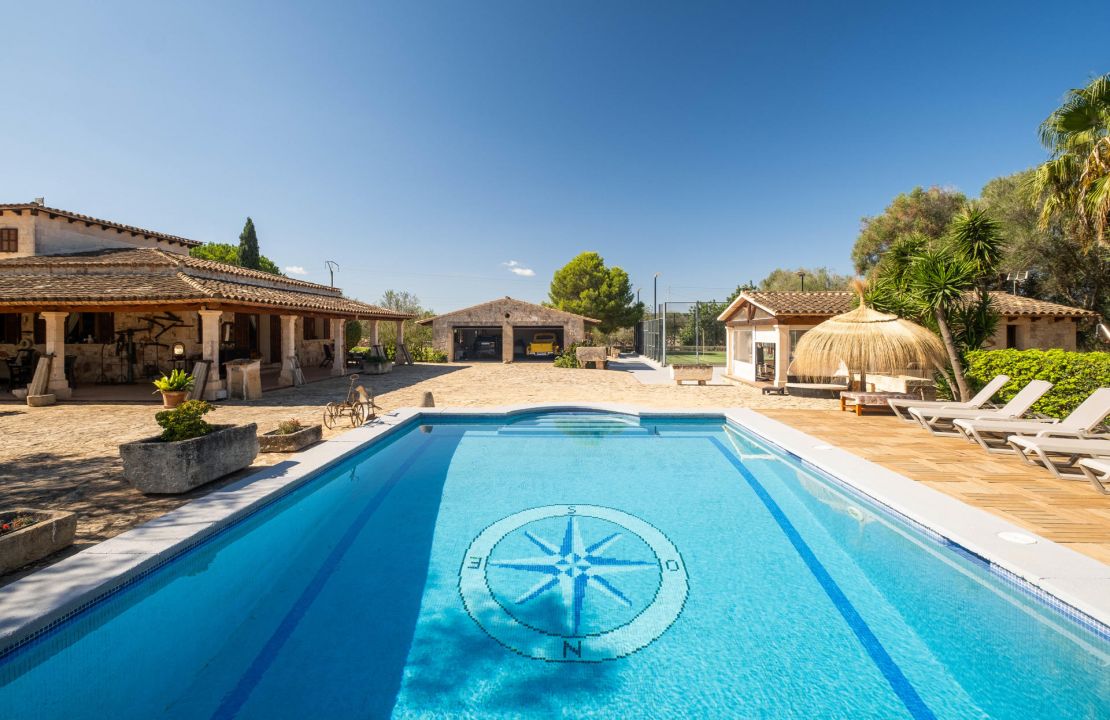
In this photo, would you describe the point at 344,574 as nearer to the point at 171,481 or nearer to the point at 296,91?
the point at 171,481

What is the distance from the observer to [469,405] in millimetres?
12812

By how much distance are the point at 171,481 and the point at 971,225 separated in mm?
17087

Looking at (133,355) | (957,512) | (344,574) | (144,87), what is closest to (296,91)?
(144,87)

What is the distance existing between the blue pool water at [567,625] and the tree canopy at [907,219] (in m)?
29.9

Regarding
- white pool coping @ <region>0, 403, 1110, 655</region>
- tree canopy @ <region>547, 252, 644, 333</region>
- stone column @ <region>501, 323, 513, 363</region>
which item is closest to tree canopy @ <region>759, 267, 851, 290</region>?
tree canopy @ <region>547, 252, 644, 333</region>

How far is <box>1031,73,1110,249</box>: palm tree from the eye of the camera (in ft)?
33.5

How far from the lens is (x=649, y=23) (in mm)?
15383

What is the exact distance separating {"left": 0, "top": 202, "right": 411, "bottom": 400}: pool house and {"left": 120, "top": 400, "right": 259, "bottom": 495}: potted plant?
8.89 m

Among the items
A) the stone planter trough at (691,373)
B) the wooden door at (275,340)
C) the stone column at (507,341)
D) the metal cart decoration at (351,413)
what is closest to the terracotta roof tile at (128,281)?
the wooden door at (275,340)

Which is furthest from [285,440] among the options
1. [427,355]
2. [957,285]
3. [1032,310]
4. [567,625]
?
[1032,310]

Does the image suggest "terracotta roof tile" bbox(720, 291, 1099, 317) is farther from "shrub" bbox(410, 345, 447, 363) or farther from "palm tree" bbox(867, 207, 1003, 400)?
"shrub" bbox(410, 345, 447, 363)

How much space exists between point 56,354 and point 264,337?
8.39 m

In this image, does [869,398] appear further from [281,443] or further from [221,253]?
[221,253]

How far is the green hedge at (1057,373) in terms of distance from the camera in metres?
8.22
